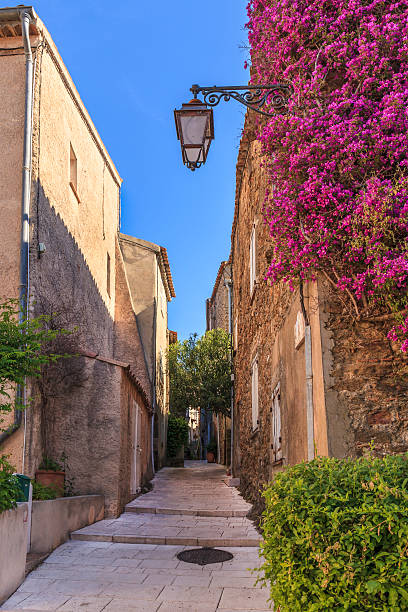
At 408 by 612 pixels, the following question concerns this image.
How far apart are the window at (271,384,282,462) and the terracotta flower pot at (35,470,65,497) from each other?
9.89ft

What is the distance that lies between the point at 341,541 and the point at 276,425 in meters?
5.12

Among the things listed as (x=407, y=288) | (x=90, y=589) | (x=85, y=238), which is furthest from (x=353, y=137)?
(x=85, y=238)

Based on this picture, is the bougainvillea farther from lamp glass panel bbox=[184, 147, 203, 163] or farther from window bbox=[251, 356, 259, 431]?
window bbox=[251, 356, 259, 431]

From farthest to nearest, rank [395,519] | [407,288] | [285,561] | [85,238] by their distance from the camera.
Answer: [85,238], [407,288], [285,561], [395,519]

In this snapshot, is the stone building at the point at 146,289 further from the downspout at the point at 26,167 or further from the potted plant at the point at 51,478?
the potted plant at the point at 51,478

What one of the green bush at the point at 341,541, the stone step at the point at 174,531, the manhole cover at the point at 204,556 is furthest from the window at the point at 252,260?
the green bush at the point at 341,541

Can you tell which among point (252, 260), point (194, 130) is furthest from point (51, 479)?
point (252, 260)

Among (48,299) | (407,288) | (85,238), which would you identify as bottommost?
(407,288)

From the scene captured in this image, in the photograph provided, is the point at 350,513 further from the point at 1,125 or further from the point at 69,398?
the point at 1,125

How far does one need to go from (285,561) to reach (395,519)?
1.99 feet

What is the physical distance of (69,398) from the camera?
912 centimetres

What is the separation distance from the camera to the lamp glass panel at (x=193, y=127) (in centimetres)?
557

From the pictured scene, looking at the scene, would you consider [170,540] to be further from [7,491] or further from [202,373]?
[202,373]

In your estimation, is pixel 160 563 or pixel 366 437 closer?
pixel 366 437
